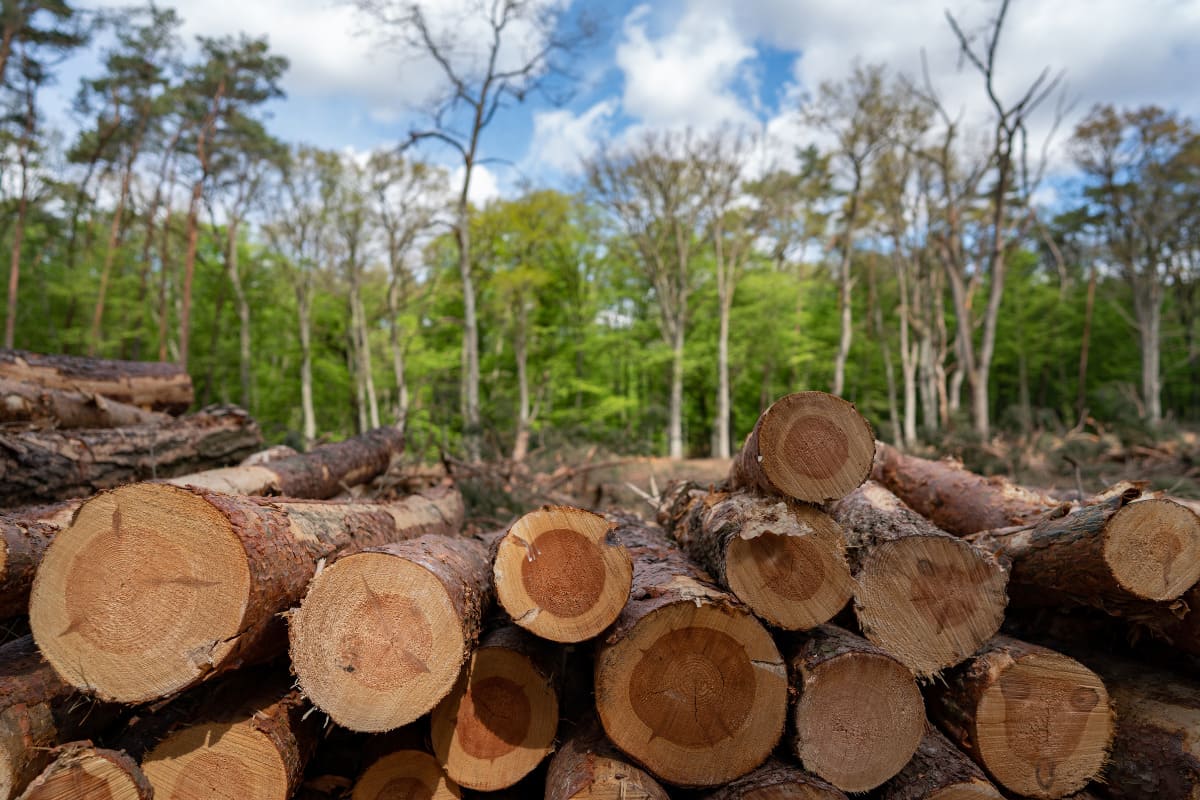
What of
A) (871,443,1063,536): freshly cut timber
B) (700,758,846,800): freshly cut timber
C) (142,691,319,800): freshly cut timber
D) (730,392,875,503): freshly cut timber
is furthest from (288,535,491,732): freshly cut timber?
(871,443,1063,536): freshly cut timber

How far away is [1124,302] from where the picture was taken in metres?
28.2

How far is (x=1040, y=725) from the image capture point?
218 centimetres

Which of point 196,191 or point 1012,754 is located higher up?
point 196,191

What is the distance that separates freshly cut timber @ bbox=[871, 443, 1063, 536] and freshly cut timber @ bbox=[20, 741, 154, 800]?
3664mm

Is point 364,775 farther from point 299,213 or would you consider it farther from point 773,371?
point 773,371

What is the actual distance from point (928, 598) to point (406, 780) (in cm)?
213

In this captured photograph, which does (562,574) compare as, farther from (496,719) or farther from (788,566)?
(788,566)

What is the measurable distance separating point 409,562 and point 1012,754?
2.31 metres

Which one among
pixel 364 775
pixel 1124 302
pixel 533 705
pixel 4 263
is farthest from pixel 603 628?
pixel 1124 302

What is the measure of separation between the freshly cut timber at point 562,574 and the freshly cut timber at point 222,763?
0.80 metres

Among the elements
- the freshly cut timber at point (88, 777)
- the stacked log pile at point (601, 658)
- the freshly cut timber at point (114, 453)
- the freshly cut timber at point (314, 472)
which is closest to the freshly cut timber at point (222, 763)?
the stacked log pile at point (601, 658)

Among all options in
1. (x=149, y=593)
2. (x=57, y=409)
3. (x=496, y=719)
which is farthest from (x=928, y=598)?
(x=57, y=409)

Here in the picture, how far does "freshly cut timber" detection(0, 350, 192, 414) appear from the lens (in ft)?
16.8

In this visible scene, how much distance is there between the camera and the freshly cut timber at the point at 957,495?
3.29 meters
